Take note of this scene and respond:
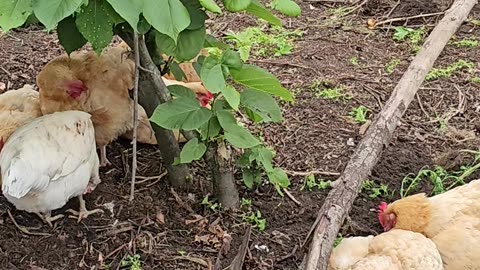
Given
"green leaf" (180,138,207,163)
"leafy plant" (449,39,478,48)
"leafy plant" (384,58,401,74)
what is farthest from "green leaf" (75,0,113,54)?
"leafy plant" (449,39,478,48)

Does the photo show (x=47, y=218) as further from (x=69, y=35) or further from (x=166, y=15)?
(x=166, y=15)

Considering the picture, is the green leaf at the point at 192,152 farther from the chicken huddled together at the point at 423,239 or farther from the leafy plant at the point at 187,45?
the chicken huddled together at the point at 423,239

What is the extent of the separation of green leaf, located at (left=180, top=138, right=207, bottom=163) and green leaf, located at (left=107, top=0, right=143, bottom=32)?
0.93 m

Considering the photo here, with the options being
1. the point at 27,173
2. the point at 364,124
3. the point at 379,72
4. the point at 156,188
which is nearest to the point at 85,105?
the point at 156,188

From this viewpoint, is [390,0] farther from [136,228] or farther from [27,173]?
[27,173]

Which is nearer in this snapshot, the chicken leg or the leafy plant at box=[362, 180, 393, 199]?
the leafy plant at box=[362, 180, 393, 199]

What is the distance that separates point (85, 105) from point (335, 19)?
8.27 ft

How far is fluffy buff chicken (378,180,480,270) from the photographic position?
264cm

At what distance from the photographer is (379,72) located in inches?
172

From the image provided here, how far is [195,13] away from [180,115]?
416mm

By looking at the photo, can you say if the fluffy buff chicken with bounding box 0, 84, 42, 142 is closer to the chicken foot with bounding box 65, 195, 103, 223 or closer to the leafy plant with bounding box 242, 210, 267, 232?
the chicken foot with bounding box 65, 195, 103, 223

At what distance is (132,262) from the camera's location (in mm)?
2736

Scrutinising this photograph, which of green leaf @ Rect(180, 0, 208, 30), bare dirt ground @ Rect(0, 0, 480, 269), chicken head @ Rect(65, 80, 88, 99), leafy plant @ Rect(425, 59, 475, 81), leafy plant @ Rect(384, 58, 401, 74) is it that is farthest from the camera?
leafy plant @ Rect(384, 58, 401, 74)

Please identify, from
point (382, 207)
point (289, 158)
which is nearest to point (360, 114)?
point (289, 158)
